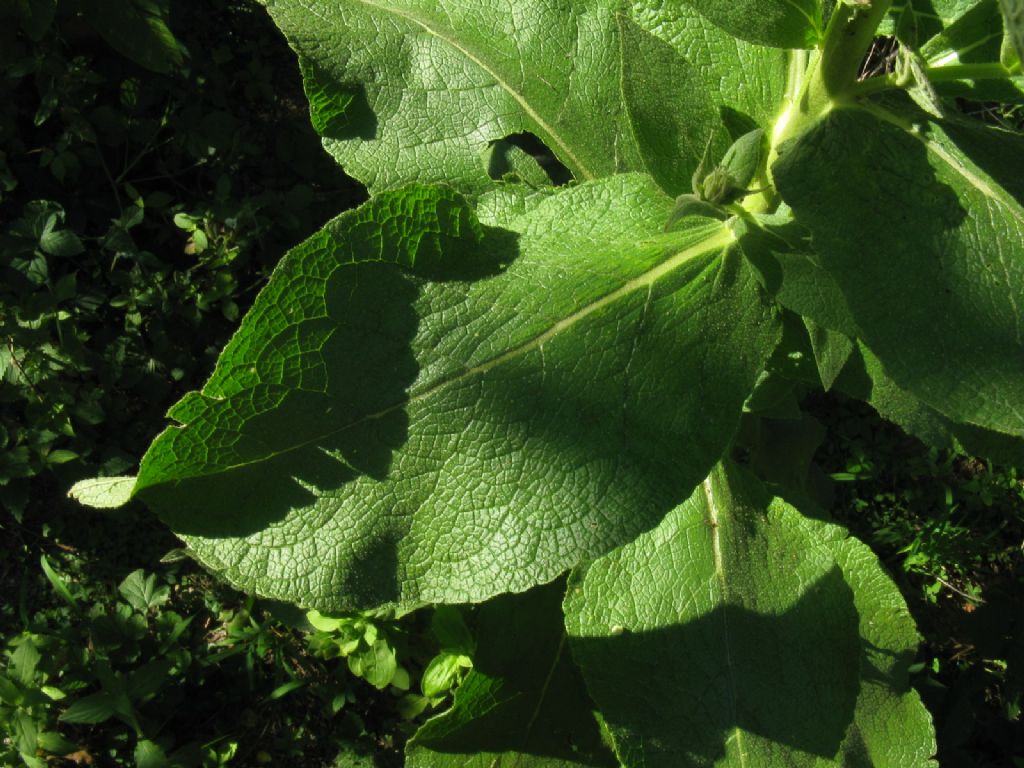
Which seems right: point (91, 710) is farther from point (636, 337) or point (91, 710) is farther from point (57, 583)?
point (636, 337)

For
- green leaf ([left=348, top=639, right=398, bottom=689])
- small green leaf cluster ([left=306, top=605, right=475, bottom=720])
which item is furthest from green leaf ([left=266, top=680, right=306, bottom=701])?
green leaf ([left=348, top=639, right=398, bottom=689])

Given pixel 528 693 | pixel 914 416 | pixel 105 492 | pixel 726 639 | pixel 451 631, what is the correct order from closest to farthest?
pixel 105 492 → pixel 914 416 → pixel 726 639 → pixel 528 693 → pixel 451 631

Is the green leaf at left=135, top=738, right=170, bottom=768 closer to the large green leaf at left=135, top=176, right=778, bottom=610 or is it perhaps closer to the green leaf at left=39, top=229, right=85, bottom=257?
the green leaf at left=39, top=229, right=85, bottom=257

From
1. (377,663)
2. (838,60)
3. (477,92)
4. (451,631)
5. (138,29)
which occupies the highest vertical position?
(838,60)

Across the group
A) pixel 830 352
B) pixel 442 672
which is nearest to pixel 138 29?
pixel 442 672

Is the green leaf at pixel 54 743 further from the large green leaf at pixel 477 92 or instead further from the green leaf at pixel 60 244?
the large green leaf at pixel 477 92

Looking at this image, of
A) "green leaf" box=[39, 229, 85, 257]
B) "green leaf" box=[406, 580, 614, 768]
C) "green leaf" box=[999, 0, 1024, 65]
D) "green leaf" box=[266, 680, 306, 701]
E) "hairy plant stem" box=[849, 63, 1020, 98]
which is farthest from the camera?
"green leaf" box=[39, 229, 85, 257]

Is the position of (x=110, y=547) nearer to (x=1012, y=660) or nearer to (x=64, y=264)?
(x=64, y=264)
